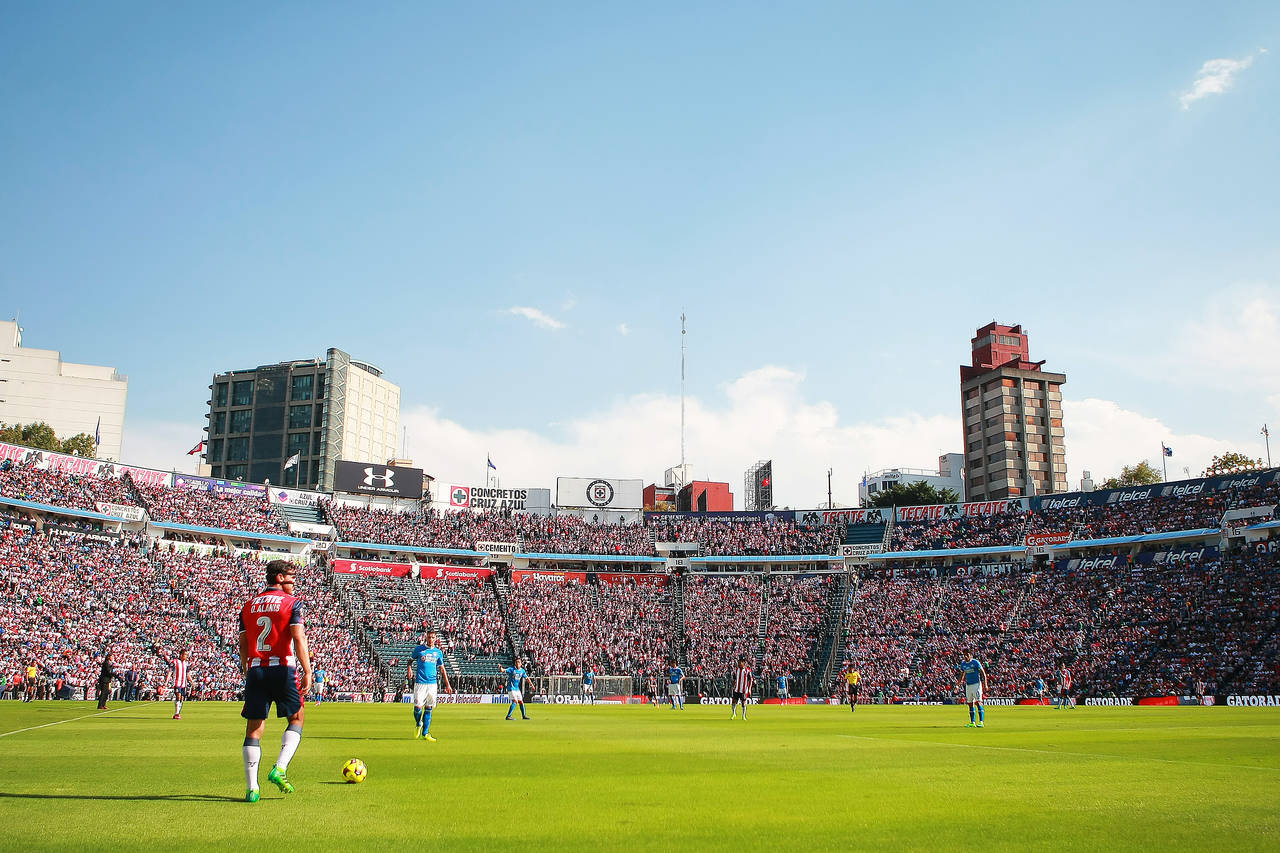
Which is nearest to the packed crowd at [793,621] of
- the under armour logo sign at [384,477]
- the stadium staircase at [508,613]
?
the stadium staircase at [508,613]

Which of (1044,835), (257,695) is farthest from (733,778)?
(257,695)

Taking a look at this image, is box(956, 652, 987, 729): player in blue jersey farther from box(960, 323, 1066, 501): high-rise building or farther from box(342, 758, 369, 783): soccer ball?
box(960, 323, 1066, 501): high-rise building

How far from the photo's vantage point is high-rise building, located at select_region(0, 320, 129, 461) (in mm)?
97375

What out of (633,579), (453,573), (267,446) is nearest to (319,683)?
(453,573)

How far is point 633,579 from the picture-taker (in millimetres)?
81812

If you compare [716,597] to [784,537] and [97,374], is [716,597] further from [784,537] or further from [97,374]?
[97,374]

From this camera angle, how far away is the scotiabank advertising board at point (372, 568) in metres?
73.9

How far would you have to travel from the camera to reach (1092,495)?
73750mm

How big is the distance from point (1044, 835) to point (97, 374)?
118 meters

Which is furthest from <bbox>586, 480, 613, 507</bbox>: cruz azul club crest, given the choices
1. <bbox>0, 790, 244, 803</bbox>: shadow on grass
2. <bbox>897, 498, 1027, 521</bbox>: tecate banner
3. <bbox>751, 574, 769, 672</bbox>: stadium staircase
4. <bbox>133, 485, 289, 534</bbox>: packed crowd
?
<bbox>0, 790, 244, 803</bbox>: shadow on grass

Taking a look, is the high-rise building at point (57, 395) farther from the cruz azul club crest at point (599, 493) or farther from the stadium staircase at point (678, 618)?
the stadium staircase at point (678, 618)

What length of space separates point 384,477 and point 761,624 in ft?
124

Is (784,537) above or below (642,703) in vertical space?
above

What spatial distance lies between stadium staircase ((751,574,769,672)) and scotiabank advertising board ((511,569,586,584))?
16.0 meters
